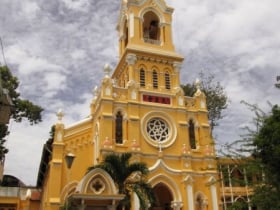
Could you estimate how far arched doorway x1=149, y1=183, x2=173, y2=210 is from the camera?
21447 mm

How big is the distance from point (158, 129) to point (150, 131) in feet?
1.89

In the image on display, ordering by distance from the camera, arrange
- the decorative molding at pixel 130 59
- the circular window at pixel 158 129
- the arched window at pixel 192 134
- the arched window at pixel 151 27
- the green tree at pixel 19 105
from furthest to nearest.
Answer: the arched window at pixel 151 27 < the decorative molding at pixel 130 59 < the arched window at pixel 192 134 < the circular window at pixel 158 129 < the green tree at pixel 19 105

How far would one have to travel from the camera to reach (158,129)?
2231cm

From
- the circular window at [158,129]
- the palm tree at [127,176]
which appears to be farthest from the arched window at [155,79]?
the palm tree at [127,176]

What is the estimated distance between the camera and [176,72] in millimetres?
24391

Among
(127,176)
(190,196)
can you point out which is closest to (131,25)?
(190,196)

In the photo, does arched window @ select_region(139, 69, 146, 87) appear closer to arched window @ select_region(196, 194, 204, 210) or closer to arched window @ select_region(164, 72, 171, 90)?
arched window @ select_region(164, 72, 171, 90)

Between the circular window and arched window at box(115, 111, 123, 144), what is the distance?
1270 millimetres

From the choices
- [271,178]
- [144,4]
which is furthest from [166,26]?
[271,178]

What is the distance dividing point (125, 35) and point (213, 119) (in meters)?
9.14

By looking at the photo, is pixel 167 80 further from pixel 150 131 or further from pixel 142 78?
pixel 150 131

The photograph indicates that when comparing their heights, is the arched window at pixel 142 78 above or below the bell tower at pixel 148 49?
below

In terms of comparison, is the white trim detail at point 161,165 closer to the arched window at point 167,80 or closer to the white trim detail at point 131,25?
the arched window at point 167,80

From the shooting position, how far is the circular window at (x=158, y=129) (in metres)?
21.6
